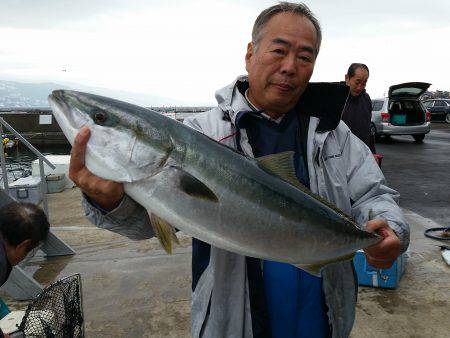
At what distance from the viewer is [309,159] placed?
79.4 inches

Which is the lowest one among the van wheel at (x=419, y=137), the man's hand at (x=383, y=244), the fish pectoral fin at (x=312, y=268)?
the van wheel at (x=419, y=137)

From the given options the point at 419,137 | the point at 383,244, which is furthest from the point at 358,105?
the point at 419,137

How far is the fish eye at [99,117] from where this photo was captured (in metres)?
1.79

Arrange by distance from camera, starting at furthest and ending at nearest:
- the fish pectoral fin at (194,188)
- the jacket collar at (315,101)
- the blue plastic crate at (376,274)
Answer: the blue plastic crate at (376,274) < the jacket collar at (315,101) < the fish pectoral fin at (194,188)

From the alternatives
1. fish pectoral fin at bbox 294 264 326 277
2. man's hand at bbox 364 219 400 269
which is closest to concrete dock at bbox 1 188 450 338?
man's hand at bbox 364 219 400 269

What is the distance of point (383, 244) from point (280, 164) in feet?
2.03

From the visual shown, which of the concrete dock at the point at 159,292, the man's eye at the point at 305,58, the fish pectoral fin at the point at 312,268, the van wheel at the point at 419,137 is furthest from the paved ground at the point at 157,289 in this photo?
the van wheel at the point at 419,137

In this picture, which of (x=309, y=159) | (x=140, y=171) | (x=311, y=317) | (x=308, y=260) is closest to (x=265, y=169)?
(x=309, y=159)

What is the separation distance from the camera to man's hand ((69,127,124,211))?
171 cm

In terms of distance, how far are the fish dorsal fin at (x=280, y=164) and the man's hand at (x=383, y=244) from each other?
15.8 inches

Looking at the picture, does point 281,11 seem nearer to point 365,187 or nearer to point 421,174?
point 365,187

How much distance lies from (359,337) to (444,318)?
0.97 meters

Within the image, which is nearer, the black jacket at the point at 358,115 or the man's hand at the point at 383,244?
the man's hand at the point at 383,244

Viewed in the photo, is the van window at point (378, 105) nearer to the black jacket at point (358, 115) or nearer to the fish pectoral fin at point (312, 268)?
the black jacket at point (358, 115)
